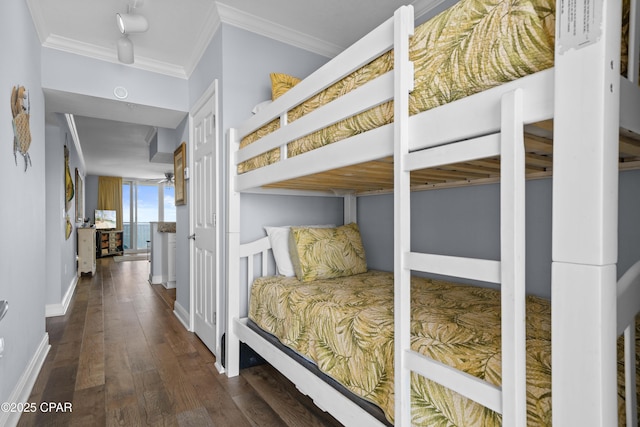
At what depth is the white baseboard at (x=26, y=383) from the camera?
1.66m

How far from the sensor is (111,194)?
987 cm

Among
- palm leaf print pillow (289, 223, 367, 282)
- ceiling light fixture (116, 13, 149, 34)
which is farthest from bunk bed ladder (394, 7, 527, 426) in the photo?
ceiling light fixture (116, 13, 149, 34)

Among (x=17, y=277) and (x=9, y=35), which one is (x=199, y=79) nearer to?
(x=9, y=35)

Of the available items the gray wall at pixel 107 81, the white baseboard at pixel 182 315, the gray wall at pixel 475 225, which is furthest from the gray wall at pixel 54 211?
the gray wall at pixel 475 225

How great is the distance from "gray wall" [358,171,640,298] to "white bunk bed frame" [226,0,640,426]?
78 cm

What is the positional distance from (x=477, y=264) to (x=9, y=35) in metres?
2.30

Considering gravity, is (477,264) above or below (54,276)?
above

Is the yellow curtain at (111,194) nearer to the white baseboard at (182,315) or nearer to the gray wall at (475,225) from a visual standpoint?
the white baseboard at (182,315)

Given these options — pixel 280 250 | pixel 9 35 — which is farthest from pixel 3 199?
pixel 280 250

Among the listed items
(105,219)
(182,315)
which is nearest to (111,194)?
(105,219)

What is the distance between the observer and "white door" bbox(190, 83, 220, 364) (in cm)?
260

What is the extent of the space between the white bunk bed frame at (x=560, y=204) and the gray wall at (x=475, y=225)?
2.56 feet

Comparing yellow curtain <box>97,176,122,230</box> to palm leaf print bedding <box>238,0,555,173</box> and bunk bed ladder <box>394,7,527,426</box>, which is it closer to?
palm leaf print bedding <box>238,0,555,173</box>

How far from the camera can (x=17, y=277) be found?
1.86m
